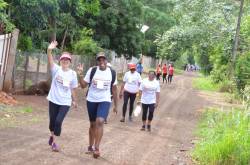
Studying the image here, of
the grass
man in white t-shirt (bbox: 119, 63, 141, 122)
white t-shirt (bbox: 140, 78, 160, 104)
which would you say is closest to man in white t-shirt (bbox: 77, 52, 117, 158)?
the grass

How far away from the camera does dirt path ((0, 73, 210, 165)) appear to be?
10.2 m

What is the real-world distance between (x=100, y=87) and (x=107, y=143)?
2576mm

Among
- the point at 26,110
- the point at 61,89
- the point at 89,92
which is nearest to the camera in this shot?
the point at 61,89

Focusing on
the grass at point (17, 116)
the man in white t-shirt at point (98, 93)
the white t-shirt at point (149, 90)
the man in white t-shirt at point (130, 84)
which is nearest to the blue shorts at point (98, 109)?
the man in white t-shirt at point (98, 93)

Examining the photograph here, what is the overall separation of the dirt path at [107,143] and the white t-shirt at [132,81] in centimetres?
100

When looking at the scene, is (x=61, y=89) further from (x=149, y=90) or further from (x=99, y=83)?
(x=149, y=90)

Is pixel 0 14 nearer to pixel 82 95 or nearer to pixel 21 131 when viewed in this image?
pixel 21 131

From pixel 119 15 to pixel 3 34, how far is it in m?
17.4

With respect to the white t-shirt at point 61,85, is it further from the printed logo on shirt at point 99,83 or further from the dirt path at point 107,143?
the dirt path at point 107,143

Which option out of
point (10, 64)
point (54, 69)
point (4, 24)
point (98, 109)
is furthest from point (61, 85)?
point (10, 64)

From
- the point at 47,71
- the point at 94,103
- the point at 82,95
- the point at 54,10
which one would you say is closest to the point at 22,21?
the point at 54,10

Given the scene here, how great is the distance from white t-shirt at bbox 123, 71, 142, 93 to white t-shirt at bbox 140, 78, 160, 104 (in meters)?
1.62

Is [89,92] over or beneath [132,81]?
over

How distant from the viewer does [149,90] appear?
15.7 meters
